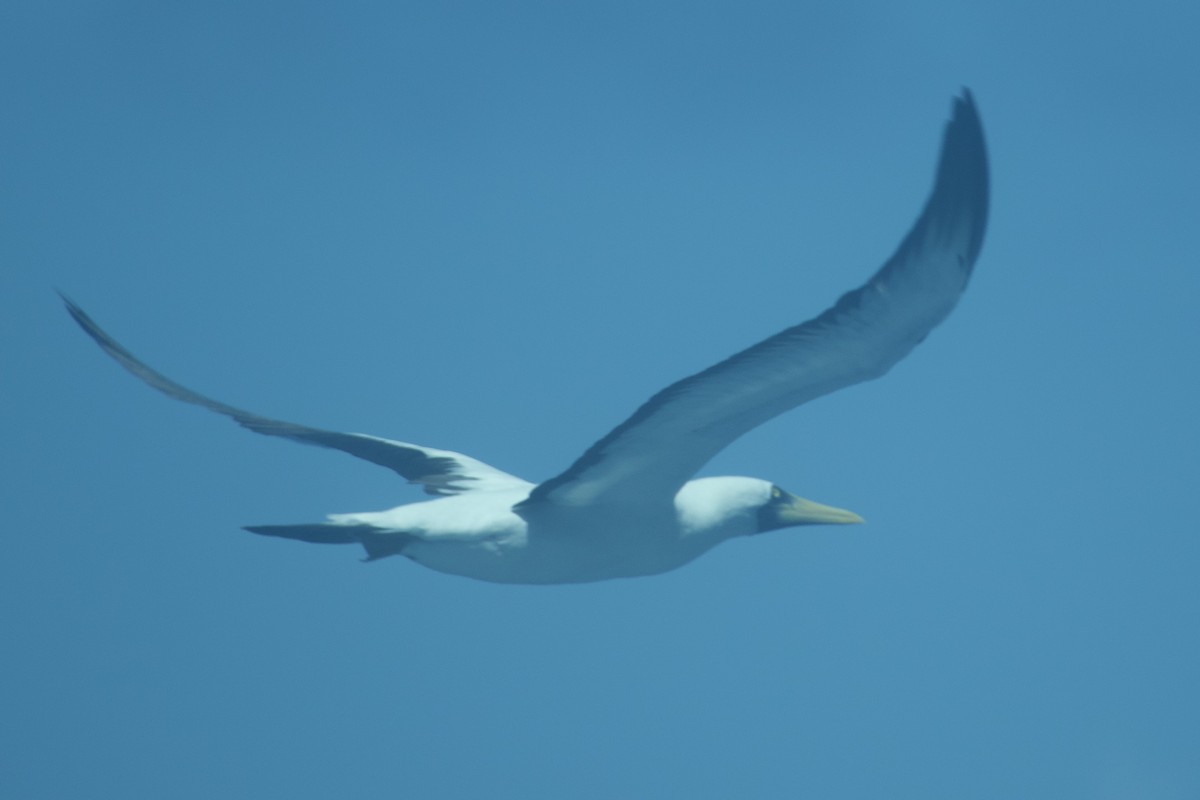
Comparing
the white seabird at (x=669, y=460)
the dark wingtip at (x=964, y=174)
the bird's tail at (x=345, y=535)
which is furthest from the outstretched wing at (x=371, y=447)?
the dark wingtip at (x=964, y=174)

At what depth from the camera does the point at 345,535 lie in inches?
216

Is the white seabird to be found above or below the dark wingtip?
below

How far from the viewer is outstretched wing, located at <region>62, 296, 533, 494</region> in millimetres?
6148

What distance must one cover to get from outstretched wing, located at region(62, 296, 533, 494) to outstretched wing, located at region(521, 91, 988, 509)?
118 cm

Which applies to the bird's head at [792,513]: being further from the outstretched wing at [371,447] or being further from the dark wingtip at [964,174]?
the dark wingtip at [964,174]

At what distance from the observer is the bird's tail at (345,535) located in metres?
5.36

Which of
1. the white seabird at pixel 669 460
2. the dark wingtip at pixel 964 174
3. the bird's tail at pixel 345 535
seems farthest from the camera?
the bird's tail at pixel 345 535

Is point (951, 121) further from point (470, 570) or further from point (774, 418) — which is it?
point (470, 570)

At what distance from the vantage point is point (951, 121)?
382 centimetres

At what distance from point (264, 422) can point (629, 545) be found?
2.12 m

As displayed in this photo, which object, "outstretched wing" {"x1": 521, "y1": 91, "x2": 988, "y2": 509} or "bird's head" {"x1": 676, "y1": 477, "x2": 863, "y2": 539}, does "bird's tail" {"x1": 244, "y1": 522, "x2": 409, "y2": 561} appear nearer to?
"outstretched wing" {"x1": 521, "y1": 91, "x2": 988, "y2": 509}

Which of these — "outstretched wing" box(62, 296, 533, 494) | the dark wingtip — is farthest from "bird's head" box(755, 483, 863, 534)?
the dark wingtip

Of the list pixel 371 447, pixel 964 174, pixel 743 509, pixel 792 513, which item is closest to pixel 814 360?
pixel 964 174

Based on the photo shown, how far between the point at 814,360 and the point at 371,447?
302 cm
